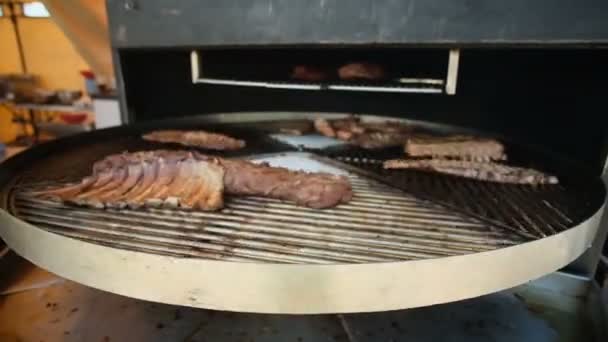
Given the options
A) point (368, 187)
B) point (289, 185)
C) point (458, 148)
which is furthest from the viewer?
point (458, 148)

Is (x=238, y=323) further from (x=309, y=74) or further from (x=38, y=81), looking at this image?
(x=38, y=81)

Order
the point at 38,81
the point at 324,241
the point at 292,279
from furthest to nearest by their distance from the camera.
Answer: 1. the point at 38,81
2. the point at 324,241
3. the point at 292,279

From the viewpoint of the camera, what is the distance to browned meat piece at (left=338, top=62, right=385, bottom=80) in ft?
7.66

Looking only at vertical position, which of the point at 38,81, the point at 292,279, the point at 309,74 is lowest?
the point at 292,279

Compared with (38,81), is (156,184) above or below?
below

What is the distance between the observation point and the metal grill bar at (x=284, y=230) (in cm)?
101

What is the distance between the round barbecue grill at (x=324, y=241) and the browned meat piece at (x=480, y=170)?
0.04 meters

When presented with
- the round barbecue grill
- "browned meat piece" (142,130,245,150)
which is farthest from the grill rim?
"browned meat piece" (142,130,245,150)

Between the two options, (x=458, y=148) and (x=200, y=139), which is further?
(x=200, y=139)

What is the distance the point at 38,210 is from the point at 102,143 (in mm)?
763

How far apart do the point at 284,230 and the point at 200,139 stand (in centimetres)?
97

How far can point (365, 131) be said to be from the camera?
2.11 metres

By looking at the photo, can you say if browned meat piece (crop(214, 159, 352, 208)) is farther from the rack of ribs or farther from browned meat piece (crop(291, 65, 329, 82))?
browned meat piece (crop(291, 65, 329, 82))

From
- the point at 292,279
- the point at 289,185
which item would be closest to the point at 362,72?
the point at 289,185
